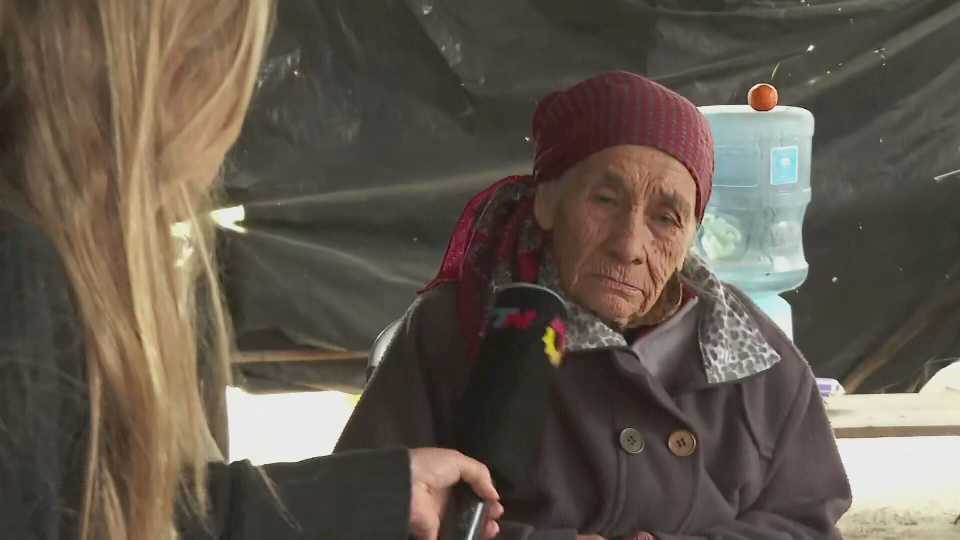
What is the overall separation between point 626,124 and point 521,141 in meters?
2.56

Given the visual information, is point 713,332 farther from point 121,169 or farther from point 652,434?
Answer: point 121,169

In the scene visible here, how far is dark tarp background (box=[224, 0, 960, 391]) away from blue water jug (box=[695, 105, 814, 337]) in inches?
16.1

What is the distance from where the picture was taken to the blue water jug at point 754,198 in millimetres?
3492

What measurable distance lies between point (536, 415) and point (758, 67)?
3.31 metres

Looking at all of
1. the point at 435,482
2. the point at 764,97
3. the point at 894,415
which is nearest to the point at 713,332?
the point at 435,482

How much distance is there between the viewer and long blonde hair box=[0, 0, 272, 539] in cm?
75

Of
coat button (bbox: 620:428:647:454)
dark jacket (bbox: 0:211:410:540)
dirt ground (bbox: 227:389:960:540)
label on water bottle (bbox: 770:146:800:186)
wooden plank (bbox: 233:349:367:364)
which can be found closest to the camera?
dark jacket (bbox: 0:211:410:540)

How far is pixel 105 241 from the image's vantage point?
0.76m

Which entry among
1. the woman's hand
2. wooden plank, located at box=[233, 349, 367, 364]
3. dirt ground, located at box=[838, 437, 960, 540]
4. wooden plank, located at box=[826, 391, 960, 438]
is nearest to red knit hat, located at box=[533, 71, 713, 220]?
the woman's hand

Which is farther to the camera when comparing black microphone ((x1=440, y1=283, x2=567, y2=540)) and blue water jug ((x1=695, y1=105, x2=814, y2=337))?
blue water jug ((x1=695, y1=105, x2=814, y2=337))

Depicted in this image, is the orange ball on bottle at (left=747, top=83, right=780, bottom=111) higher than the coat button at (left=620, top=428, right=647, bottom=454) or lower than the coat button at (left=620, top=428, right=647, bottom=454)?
higher

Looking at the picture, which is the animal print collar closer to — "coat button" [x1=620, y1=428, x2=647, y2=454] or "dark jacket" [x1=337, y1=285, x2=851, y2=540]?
"dark jacket" [x1=337, y1=285, x2=851, y2=540]

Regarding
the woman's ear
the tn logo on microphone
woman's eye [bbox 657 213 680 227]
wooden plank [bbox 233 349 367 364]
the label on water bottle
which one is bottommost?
wooden plank [bbox 233 349 367 364]

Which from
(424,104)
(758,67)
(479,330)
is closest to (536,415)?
(479,330)
